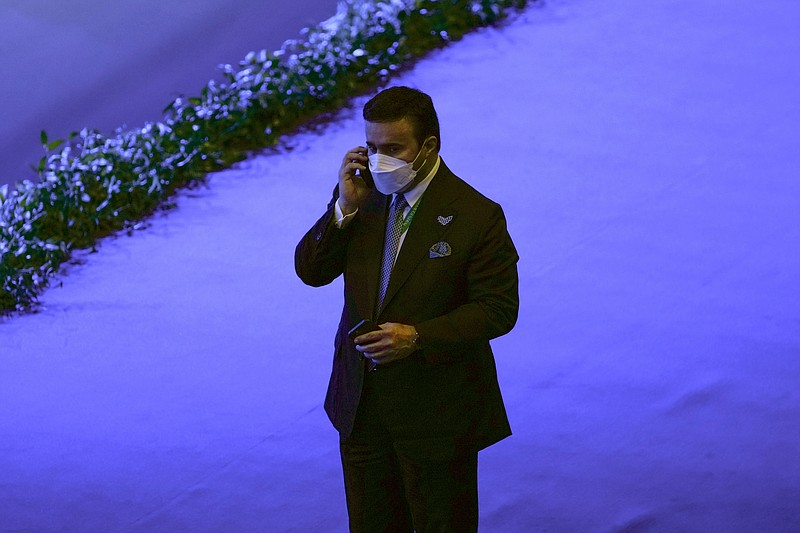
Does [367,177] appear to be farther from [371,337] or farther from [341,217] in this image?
[371,337]

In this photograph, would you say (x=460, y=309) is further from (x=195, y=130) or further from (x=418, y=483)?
(x=195, y=130)

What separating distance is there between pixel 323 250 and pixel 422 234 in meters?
0.19

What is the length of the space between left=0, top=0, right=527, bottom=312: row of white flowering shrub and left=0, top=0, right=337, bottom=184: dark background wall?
0.10 m

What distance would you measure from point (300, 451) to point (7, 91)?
280 cm

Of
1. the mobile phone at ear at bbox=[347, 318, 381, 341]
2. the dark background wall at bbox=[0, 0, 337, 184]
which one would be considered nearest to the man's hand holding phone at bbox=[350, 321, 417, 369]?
the mobile phone at ear at bbox=[347, 318, 381, 341]

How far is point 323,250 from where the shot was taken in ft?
7.73

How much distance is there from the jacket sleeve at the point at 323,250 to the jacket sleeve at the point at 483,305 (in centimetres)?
24

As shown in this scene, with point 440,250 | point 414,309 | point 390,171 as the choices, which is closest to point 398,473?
point 414,309

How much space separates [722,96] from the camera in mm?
5715

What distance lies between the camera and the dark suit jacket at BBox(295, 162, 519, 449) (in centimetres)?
225

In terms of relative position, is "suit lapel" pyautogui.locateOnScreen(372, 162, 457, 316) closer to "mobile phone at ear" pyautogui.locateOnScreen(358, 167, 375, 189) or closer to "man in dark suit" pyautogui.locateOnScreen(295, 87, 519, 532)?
"man in dark suit" pyautogui.locateOnScreen(295, 87, 519, 532)

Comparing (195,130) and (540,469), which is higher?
(195,130)

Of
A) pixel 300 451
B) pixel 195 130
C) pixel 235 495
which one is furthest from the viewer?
pixel 195 130

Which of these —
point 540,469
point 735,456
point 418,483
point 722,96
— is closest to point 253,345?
point 540,469
